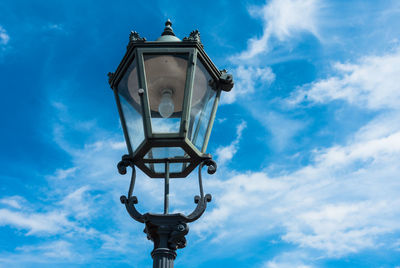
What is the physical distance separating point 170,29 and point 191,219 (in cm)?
265

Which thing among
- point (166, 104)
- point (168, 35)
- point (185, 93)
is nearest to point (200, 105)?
point (166, 104)

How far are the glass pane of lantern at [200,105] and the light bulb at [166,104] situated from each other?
0.84ft

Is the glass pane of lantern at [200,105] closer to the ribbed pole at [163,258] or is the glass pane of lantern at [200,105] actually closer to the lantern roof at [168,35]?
the lantern roof at [168,35]

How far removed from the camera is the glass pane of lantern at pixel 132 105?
17.2ft

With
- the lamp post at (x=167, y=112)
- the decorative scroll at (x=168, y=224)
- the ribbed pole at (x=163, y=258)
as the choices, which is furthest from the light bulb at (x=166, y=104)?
the ribbed pole at (x=163, y=258)

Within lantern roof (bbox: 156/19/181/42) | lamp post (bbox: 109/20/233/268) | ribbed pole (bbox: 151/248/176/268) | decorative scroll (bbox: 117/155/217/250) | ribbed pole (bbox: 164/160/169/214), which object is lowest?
ribbed pole (bbox: 151/248/176/268)

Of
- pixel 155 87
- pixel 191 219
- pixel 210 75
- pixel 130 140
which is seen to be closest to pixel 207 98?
pixel 210 75

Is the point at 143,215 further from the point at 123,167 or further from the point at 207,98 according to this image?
the point at 207,98

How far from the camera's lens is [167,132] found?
4941 mm

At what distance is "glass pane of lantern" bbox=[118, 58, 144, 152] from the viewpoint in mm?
5238

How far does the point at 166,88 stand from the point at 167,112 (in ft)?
1.22

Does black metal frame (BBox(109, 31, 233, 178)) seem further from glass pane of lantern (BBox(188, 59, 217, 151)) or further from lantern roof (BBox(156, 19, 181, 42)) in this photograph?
lantern roof (BBox(156, 19, 181, 42))

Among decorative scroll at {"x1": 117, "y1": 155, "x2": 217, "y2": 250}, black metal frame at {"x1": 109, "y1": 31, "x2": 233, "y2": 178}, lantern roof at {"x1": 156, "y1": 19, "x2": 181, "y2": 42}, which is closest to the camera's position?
decorative scroll at {"x1": 117, "y1": 155, "x2": 217, "y2": 250}

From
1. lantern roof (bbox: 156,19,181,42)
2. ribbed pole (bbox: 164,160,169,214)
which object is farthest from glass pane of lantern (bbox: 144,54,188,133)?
ribbed pole (bbox: 164,160,169,214)
